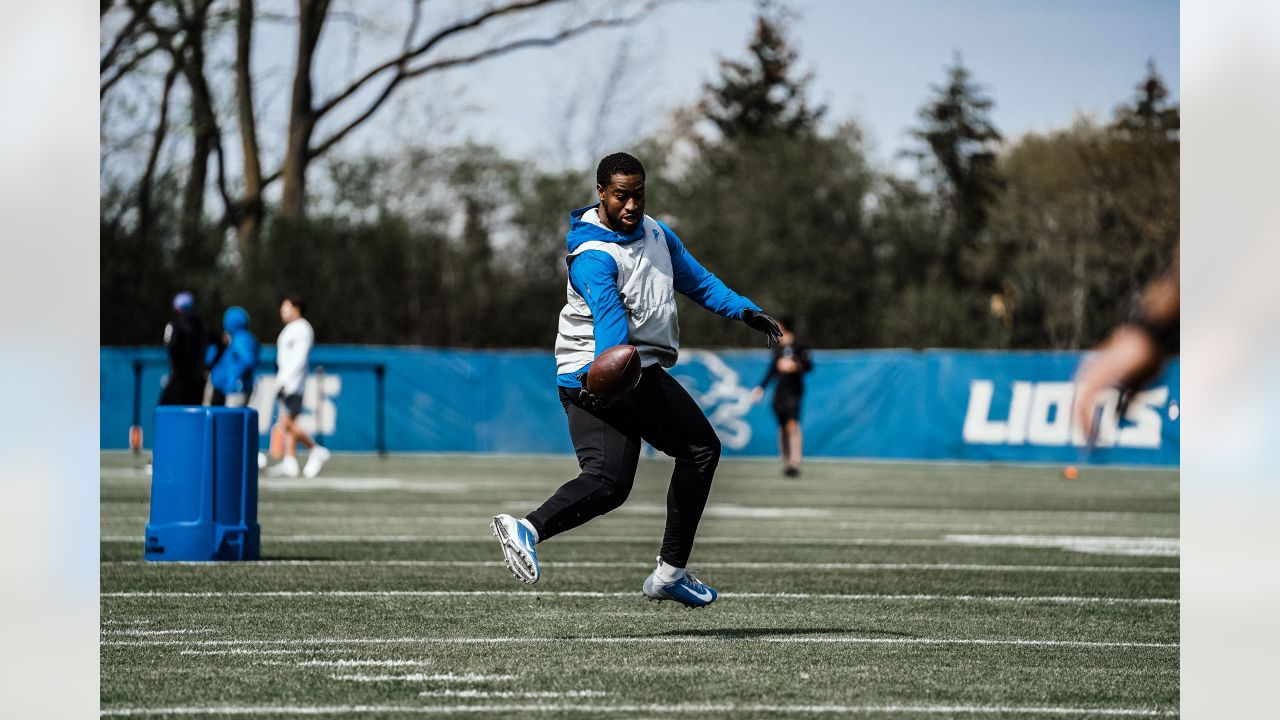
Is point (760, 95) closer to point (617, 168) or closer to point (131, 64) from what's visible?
point (131, 64)

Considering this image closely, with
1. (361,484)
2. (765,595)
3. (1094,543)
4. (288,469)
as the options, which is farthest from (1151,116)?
(765,595)

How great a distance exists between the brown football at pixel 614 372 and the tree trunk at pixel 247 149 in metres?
32.9

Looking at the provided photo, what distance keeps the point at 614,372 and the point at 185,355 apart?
15.0 m

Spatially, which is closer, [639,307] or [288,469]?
[639,307]

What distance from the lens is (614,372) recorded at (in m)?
7.19

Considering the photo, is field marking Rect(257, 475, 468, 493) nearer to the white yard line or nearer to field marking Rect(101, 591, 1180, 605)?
the white yard line

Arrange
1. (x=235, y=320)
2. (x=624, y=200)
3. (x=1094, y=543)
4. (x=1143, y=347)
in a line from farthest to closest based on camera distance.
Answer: (x=235, y=320), (x=1094, y=543), (x=624, y=200), (x=1143, y=347)

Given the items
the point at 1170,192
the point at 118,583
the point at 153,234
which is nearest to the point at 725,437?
the point at 153,234

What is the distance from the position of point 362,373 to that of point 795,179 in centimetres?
3622

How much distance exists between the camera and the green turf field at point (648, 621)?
616 centimetres
